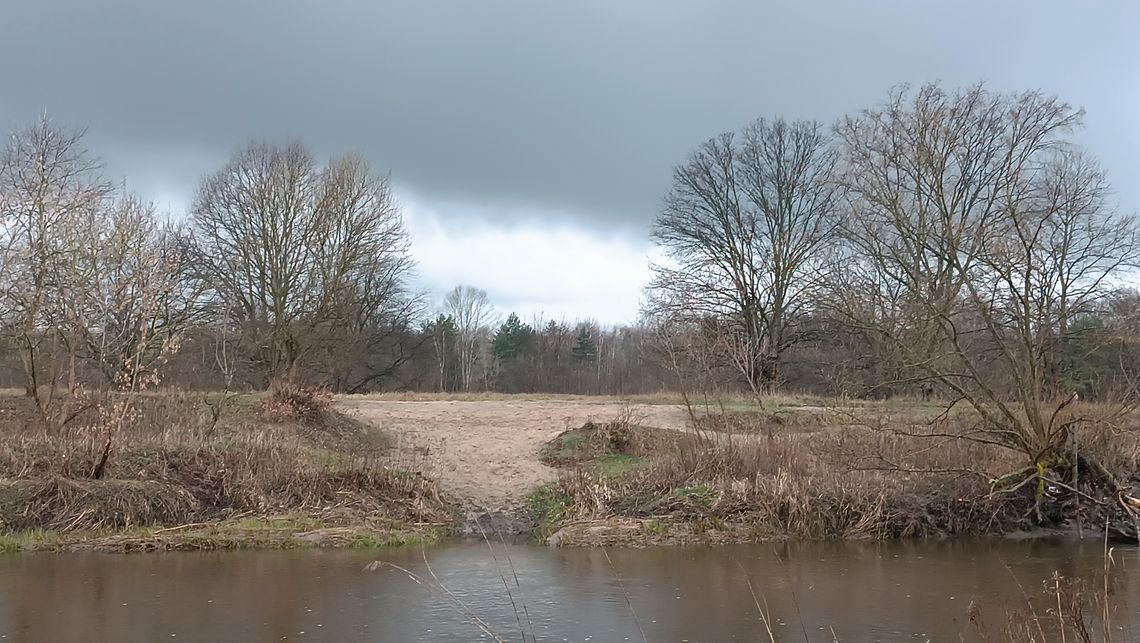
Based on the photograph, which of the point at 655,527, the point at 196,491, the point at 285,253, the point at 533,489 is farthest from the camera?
the point at 285,253

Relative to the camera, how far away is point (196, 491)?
13.4 meters

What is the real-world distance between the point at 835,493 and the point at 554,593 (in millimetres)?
5973

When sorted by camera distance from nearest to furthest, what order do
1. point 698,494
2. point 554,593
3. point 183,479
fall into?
point 554,593 < point 183,479 < point 698,494

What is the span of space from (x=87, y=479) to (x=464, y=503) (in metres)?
5.81

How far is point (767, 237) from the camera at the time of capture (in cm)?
3559

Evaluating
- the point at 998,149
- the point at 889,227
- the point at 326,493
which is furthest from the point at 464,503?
the point at 998,149

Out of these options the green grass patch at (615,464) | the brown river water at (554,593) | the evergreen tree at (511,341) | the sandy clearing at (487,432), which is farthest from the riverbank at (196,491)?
the evergreen tree at (511,341)

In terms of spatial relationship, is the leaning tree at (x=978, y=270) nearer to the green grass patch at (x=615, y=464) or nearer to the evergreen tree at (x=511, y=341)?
A: the green grass patch at (x=615, y=464)

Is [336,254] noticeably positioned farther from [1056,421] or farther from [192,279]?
[1056,421]

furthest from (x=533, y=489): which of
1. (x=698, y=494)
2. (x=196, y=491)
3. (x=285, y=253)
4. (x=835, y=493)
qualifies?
(x=285, y=253)

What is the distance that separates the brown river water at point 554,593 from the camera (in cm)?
764

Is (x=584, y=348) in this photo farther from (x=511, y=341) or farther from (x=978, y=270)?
(x=978, y=270)

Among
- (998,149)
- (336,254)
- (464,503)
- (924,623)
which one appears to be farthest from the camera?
(336,254)

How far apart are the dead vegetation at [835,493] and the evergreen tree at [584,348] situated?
4767cm
